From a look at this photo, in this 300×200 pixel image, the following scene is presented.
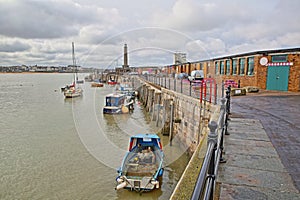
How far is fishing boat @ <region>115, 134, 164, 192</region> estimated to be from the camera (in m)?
8.23

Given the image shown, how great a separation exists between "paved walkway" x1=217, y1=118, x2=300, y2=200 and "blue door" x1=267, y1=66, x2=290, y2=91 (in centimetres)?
1303

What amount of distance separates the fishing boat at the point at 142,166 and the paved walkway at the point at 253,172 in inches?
165

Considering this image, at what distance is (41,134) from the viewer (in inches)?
658

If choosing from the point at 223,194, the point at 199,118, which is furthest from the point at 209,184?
the point at 199,118

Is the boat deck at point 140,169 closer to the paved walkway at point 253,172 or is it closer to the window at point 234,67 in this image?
the paved walkway at point 253,172

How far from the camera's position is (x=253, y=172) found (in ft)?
11.6

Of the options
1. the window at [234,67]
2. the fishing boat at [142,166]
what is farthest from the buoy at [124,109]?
the fishing boat at [142,166]

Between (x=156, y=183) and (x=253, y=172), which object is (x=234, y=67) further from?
(x=253, y=172)

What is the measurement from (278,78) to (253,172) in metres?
15.3

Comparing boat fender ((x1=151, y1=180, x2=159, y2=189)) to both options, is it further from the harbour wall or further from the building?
the building

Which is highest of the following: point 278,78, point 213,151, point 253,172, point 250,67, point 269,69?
point 250,67

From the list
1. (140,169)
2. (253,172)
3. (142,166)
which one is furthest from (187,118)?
(253,172)

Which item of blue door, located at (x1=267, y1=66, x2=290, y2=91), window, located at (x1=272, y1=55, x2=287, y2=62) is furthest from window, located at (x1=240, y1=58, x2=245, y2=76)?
window, located at (x1=272, y1=55, x2=287, y2=62)

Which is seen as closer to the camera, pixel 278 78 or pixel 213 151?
pixel 213 151
